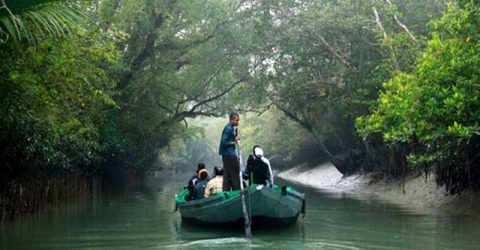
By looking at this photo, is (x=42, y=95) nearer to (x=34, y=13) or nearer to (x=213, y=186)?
(x=34, y=13)

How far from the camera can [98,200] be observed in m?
23.4

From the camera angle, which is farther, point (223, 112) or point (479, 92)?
point (223, 112)

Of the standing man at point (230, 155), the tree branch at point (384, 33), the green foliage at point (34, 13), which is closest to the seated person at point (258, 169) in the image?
the standing man at point (230, 155)

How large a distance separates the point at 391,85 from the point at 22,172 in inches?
363

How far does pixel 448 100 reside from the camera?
13133 millimetres

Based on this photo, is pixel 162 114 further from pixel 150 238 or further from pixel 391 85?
pixel 150 238

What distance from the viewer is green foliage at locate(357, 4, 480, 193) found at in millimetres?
13344

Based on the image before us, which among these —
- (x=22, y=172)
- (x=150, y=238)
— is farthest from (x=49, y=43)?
(x=22, y=172)

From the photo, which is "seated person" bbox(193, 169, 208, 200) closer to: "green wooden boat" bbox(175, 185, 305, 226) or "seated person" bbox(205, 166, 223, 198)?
"seated person" bbox(205, 166, 223, 198)

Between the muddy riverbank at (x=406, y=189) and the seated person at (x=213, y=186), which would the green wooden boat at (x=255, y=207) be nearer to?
the seated person at (x=213, y=186)

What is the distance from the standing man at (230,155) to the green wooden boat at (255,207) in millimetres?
729

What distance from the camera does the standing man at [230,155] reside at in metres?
13.1

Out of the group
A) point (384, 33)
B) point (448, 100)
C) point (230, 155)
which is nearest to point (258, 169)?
point (230, 155)

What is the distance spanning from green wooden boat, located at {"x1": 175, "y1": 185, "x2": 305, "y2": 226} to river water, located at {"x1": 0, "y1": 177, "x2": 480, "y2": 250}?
0.24 meters
